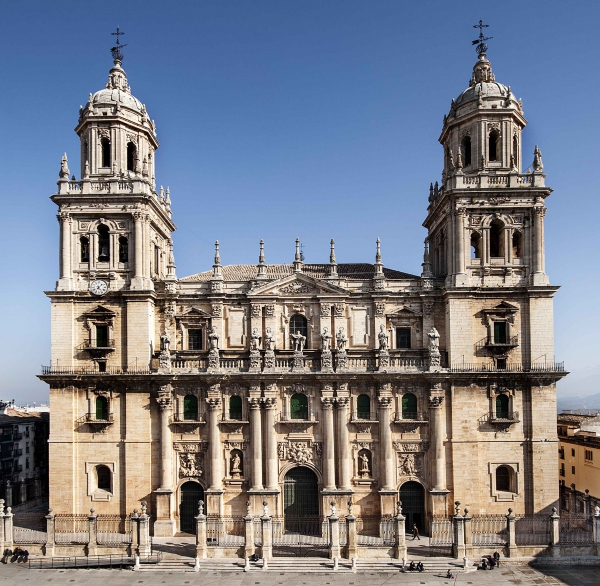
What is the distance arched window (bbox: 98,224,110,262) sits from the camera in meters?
38.8

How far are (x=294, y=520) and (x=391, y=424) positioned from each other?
807 centimetres

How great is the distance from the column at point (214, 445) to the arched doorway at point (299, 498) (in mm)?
3985

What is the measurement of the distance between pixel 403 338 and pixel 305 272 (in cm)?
759

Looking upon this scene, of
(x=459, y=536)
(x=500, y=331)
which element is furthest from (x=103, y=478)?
(x=500, y=331)

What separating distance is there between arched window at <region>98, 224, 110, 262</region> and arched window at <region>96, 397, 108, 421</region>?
28.3 feet

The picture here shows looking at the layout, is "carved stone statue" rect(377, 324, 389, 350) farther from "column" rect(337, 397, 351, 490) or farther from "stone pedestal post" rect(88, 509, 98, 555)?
"stone pedestal post" rect(88, 509, 98, 555)

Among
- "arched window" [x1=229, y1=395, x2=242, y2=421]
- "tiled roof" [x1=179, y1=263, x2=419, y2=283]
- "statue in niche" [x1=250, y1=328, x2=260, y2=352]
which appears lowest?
"arched window" [x1=229, y1=395, x2=242, y2=421]

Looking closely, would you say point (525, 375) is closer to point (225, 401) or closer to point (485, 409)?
point (485, 409)

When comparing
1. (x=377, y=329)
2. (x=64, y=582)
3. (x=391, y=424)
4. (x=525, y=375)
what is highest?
(x=377, y=329)

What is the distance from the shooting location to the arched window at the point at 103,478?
37.6m

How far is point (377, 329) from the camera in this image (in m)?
38.7

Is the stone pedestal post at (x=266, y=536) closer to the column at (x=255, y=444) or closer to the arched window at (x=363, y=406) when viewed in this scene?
the column at (x=255, y=444)

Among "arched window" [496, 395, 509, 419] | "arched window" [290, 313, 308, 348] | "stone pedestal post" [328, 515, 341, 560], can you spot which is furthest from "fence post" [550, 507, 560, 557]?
"arched window" [290, 313, 308, 348]

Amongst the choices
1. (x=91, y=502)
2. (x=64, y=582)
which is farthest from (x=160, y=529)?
(x=64, y=582)
